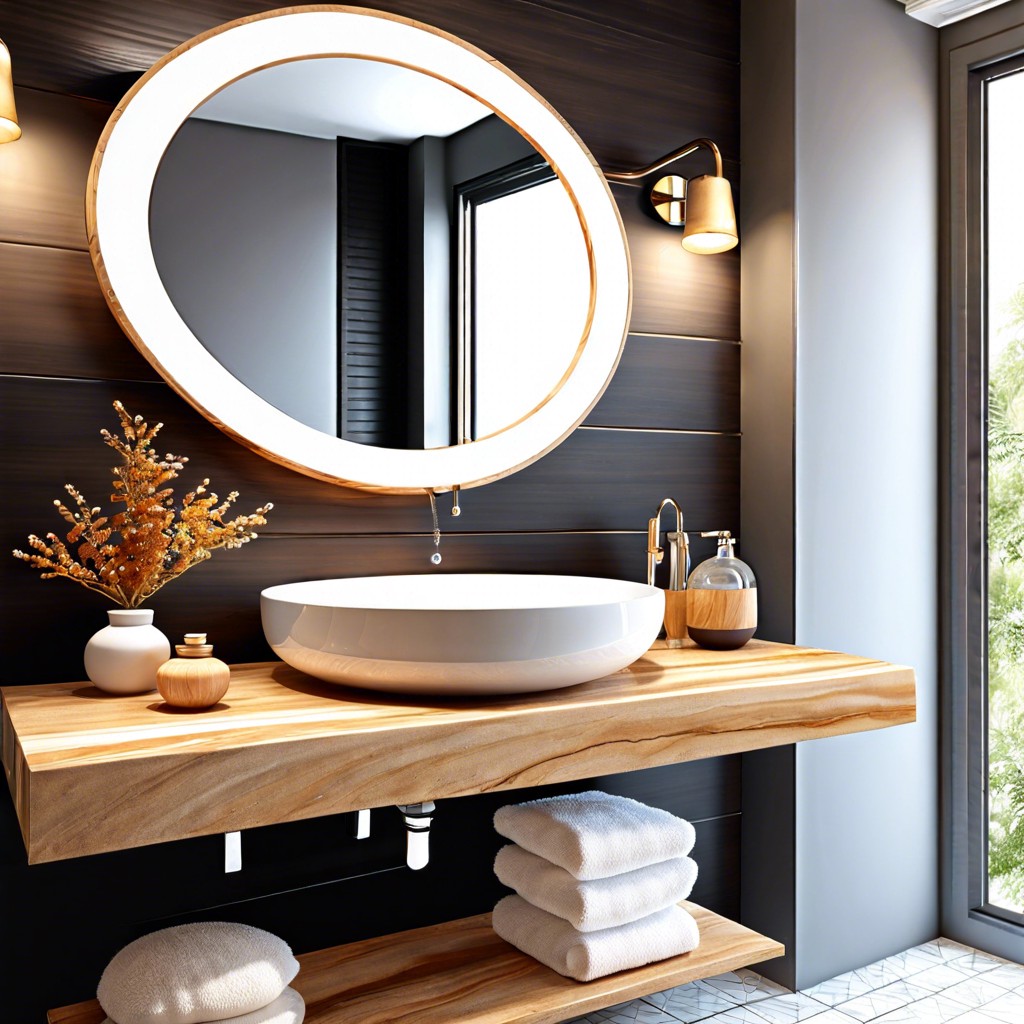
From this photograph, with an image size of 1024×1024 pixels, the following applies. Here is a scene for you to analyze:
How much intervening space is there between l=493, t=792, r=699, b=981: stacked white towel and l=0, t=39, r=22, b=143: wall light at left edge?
1.39 metres

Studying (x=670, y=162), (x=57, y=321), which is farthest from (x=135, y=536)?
(x=670, y=162)

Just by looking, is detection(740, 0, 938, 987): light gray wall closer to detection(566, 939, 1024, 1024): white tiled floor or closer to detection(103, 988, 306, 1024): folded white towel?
detection(566, 939, 1024, 1024): white tiled floor

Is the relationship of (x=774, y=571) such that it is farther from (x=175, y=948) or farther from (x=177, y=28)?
(x=177, y=28)

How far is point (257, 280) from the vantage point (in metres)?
1.79

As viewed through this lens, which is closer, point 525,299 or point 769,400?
point 525,299

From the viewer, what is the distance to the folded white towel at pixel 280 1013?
1491 millimetres

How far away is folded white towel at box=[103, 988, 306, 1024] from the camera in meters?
1.49

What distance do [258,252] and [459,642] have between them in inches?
32.1

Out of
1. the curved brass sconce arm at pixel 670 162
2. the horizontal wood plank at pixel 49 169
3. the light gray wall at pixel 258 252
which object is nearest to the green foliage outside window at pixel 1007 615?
the curved brass sconce arm at pixel 670 162

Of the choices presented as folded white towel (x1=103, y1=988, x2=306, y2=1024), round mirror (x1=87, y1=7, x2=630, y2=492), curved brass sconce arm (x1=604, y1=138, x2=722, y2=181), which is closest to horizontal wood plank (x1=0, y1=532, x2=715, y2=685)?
round mirror (x1=87, y1=7, x2=630, y2=492)

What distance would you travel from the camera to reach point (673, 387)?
2.30 m

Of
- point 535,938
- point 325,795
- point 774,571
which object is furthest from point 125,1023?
point 774,571

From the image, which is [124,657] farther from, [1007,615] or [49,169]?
[1007,615]

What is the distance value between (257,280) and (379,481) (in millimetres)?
410
